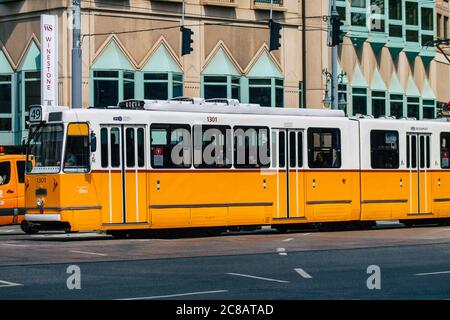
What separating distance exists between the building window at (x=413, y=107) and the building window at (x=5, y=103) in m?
23.6

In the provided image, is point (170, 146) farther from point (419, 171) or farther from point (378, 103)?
point (378, 103)

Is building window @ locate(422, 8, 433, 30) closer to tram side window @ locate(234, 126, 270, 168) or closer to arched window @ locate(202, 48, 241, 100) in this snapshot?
arched window @ locate(202, 48, 241, 100)

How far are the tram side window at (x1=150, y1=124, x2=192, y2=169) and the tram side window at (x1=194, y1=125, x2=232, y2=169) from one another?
0.26 meters

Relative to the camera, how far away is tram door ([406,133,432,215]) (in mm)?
31906

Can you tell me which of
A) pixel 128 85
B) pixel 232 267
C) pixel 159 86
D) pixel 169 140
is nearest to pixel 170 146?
pixel 169 140

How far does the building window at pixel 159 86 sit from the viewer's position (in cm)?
5003

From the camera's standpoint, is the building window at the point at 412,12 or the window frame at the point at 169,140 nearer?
the window frame at the point at 169,140

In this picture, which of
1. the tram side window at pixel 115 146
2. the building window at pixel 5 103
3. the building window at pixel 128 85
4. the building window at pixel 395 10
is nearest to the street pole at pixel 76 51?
the tram side window at pixel 115 146

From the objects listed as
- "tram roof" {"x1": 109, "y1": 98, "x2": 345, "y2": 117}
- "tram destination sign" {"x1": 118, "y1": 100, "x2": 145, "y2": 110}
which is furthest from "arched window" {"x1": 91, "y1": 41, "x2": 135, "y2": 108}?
"tram destination sign" {"x1": 118, "y1": 100, "x2": 145, "y2": 110}

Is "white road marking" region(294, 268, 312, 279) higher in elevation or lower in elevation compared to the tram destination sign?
lower

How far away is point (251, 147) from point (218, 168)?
1.11 metres

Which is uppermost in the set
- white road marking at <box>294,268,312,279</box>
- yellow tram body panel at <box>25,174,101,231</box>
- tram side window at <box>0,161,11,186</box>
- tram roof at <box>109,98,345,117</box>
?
tram roof at <box>109,98,345,117</box>

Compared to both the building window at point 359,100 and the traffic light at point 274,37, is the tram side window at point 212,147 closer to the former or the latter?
the traffic light at point 274,37

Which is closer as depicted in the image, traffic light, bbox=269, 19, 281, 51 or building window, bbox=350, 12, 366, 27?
traffic light, bbox=269, 19, 281, 51
